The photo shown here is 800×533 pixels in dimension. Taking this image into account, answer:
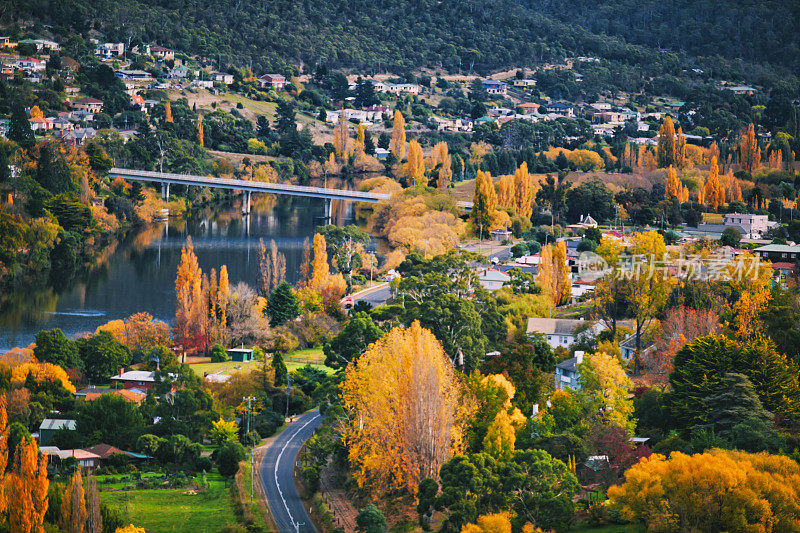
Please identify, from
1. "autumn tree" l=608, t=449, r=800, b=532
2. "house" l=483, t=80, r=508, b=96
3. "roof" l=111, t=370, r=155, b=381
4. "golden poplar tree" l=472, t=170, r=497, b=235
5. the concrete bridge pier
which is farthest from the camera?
"house" l=483, t=80, r=508, b=96

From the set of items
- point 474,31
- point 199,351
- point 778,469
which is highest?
point 474,31

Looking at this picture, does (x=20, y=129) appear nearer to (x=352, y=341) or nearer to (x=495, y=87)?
(x=352, y=341)

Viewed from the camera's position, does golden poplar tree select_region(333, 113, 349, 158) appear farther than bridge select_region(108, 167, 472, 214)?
Yes

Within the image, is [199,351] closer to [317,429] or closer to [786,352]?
[317,429]

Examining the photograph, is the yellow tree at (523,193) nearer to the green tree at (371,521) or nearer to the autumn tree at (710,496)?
the green tree at (371,521)

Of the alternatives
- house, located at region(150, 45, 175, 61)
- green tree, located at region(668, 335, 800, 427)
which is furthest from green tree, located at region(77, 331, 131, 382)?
house, located at region(150, 45, 175, 61)

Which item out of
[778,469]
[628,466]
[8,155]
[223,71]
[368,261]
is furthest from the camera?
[223,71]

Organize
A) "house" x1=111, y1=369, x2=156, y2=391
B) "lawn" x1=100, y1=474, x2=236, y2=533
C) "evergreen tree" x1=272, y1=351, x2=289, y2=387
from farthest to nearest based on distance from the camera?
"evergreen tree" x1=272, y1=351, x2=289, y2=387 < "house" x1=111, y1=369, x2=156, y2=391 < "lawn" x1=100, y1=474, x2=236, y2=533

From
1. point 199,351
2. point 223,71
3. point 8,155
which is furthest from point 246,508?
point 223,71

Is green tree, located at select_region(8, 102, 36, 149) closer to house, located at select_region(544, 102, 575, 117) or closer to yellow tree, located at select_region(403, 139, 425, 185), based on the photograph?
yellow tree, located at select_region(403, 139, 425, 185)
